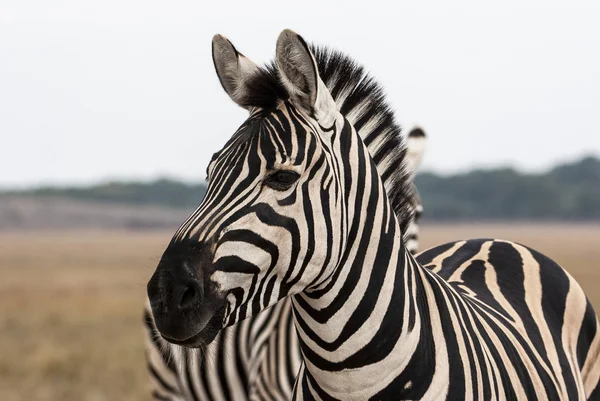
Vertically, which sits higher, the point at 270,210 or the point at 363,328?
the point at 270,210

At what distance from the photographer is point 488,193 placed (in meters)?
127

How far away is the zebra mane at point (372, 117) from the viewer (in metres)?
3.44

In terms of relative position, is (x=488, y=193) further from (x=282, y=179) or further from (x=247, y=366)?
(x=282, y=179)

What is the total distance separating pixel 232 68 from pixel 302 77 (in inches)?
17.0

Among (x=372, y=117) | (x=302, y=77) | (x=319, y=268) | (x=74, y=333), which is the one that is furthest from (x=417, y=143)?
(x=74, y=333)

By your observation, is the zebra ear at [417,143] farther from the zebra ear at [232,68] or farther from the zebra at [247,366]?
the zebra ear at [232,68]

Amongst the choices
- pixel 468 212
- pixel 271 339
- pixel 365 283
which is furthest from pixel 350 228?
pixel 468 212

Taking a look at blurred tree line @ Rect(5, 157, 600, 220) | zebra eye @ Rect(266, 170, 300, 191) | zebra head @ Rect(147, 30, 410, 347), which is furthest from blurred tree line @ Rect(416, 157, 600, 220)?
zebra eye @ Rect(266, 170, 300, 191)

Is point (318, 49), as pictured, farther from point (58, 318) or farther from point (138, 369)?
point (58, 318)

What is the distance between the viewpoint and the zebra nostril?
106 inches

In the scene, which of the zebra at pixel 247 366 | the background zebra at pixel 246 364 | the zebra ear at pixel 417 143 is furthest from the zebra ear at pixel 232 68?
the zebra ear at pixel 417 143

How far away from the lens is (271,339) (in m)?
5.91

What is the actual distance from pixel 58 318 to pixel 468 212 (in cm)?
10487

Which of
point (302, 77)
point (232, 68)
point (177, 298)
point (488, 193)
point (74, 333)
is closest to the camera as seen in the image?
point (177, 298)
